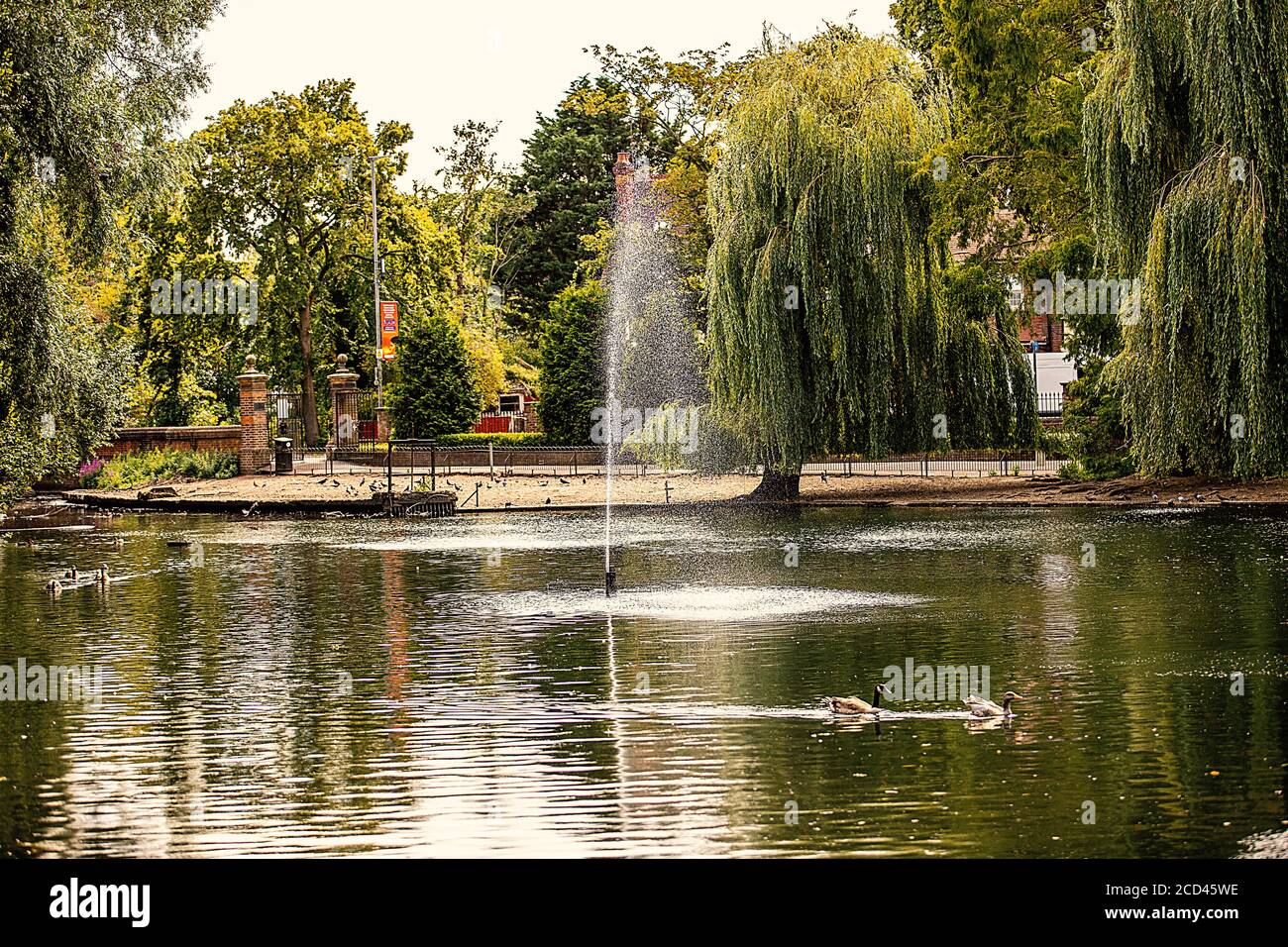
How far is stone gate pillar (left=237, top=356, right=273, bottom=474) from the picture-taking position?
2191 inches

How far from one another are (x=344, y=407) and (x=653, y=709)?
53494 mm

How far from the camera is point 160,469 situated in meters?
Result: 55.8

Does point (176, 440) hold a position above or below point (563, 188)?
below

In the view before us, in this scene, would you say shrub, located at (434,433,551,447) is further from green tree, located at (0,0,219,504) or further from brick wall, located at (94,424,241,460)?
green tree, located at (0,0,219,504)

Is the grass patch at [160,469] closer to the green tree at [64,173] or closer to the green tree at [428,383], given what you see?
the green tree at [428,383]

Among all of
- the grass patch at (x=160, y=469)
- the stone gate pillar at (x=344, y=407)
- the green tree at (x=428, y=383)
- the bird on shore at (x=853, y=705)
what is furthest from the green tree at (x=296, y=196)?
the bird on shore at (x=853, y=705)

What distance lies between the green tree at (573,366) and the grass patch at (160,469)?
12.7 m

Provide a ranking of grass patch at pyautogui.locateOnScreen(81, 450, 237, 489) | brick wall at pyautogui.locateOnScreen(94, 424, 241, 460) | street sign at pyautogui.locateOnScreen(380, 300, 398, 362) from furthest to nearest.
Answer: street sign at pyautogui.locateOnScreen(380, 300, 398, 362) < brick wall at pyautogui.locateOnScreen(94, 424, 241, 460) < grass patch at pyautogui.locateOnScreen(81, 450, 237, 489)

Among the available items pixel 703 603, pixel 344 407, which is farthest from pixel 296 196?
pixel 703 603

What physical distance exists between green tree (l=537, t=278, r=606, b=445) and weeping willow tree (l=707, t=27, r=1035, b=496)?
2088 centimetres

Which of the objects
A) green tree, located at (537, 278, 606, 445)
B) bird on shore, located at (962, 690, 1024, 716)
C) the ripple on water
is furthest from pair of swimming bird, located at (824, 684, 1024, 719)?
green tree, located at (537, 278, 606, 445)

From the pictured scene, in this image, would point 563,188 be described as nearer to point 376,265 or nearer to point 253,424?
point 376,265
